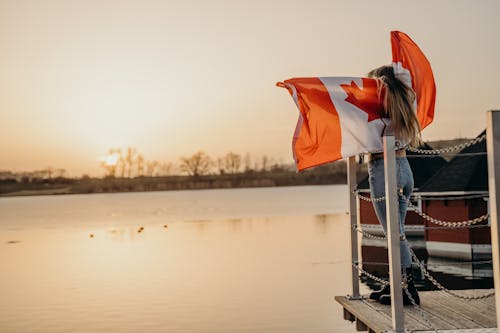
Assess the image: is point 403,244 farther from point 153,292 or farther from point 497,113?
point 153,292

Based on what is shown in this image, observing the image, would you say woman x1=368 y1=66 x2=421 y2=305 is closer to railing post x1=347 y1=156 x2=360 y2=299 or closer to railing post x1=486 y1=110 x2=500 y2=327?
railing post x1=347 y1=156 x2=360 y2=299

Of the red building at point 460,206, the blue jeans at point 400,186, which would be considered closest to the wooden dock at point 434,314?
the blue jeans at point 400,186

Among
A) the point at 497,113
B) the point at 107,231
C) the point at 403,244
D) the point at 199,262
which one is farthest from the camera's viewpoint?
the point at 107,231

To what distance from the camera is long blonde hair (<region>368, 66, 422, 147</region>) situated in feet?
22.3

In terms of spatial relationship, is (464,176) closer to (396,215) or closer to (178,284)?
(178,284)

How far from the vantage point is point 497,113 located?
524 cm

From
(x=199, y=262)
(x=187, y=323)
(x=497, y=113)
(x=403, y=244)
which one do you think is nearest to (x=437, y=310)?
(x=403, y=244)

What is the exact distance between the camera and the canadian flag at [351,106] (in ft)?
23.3

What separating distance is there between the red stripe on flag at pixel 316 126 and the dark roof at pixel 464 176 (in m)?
14.8

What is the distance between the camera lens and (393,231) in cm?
621

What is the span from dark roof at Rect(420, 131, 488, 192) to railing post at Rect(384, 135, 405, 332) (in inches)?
621

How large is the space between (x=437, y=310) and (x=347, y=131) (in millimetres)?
2279

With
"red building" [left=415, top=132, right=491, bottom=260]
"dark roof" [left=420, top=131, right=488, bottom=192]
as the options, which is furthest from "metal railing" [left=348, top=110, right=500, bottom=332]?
"dark roof" [left=420, top=131, right=488, bottom=192]

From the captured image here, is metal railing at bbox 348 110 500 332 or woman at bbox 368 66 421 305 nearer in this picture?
metal railing at bbox 348 110 500 332
